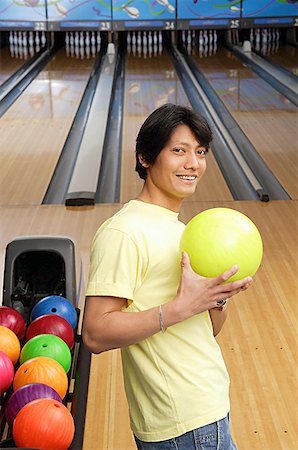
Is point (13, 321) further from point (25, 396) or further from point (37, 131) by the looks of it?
point (37, 131)

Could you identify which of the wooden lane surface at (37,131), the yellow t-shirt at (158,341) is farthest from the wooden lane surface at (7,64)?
the yellow t-shirt at (158,341)

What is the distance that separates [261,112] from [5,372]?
4774 millimetres

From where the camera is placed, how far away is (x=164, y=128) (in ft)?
4.93

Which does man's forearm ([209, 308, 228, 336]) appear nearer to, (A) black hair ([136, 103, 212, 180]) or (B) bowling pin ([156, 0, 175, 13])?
(A) black hair ([136, 103, 212, 180])

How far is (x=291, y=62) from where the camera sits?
28.8 ft

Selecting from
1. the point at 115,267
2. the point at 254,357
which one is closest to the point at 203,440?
the point at 115,267

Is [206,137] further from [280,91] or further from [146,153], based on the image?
[280,91]

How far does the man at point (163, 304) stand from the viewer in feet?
4.64

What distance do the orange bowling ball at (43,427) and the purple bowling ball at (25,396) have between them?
7cm

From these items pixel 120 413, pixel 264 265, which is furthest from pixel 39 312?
pixel 264 265

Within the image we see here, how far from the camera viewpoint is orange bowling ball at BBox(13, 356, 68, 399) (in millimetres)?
2018

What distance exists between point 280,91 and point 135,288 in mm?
6082

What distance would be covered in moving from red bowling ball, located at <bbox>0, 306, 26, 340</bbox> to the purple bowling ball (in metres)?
0.42

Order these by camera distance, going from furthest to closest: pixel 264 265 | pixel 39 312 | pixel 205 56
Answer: pixel 205 56 → pixel 264 265 → pixel 39 312
